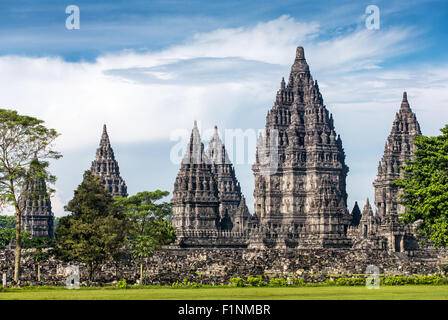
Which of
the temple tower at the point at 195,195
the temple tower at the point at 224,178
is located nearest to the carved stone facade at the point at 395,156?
the temple tower at the point at 195,195

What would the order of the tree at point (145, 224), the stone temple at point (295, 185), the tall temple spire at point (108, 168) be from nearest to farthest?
1. the tree at point (145, 224)
2. the stone temple at point (295, 185)
3. the tall temple spire at point (108, 168)

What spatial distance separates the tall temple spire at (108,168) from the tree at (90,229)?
3501 inches

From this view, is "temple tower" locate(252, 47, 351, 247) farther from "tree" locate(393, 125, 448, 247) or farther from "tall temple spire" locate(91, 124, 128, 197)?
"tree" locate(393, 125, 448, 247)

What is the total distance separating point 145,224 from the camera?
11188cm

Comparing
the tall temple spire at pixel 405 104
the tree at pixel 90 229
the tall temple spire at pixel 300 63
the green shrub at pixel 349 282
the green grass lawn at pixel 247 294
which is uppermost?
the tall temple spire at pixel 300 63

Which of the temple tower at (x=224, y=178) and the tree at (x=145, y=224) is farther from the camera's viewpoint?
the temple tower at (x=224, y=178)

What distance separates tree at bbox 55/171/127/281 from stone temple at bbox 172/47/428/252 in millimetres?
52371

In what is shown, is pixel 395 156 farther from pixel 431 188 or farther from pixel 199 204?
pixel 431 188

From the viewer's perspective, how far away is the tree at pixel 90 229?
84938 mm

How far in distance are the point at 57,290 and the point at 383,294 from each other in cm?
2365

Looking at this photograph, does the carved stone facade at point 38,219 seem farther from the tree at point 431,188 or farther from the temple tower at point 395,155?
the tree at point 431,188

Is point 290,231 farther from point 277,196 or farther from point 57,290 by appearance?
point 57,290
